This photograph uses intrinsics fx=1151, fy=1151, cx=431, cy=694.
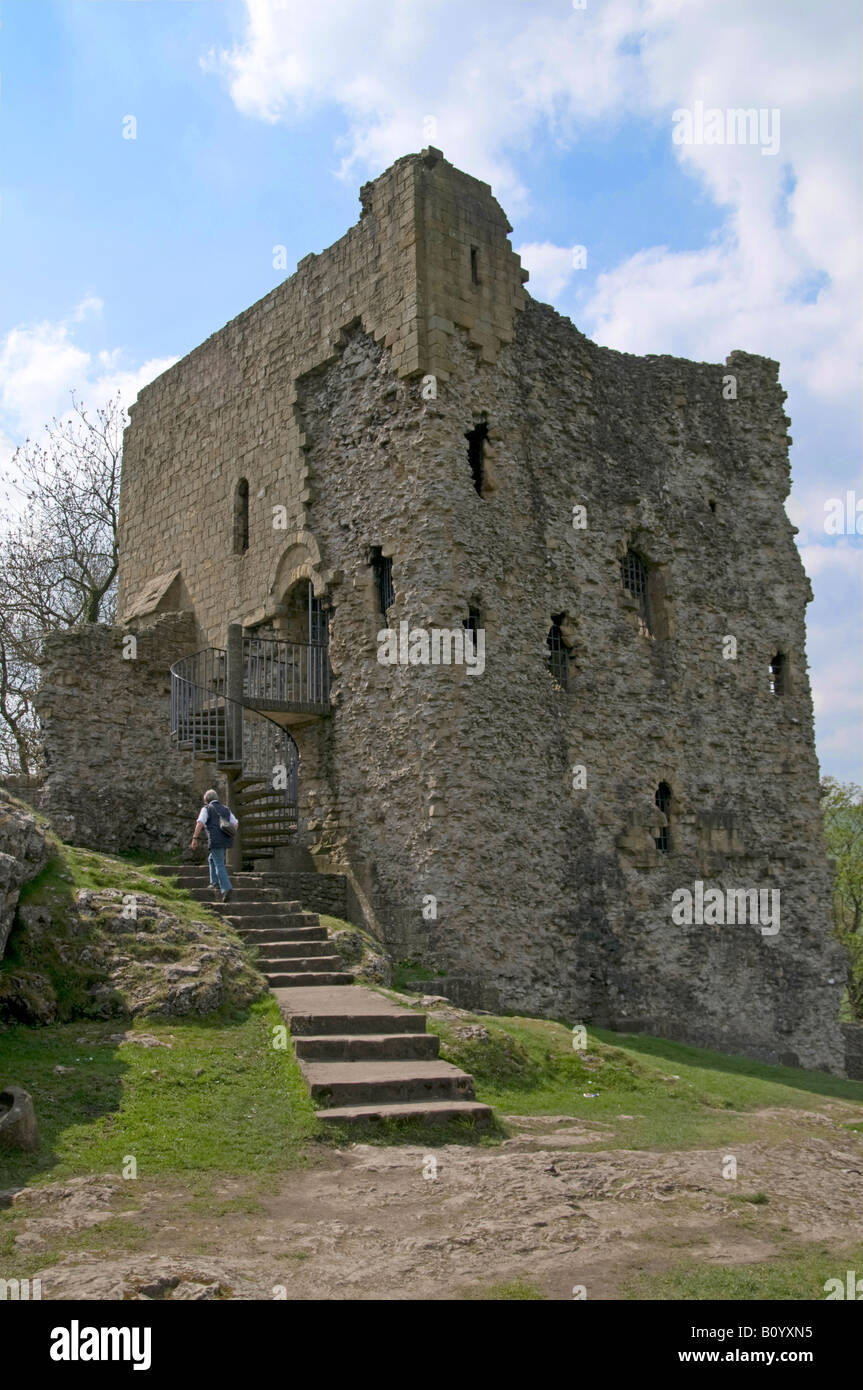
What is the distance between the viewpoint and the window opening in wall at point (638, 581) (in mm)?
17531

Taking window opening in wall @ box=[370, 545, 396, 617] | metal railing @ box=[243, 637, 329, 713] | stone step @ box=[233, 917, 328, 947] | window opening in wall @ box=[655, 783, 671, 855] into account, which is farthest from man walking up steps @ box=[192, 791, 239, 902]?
window opening in wall @ box=[655, 783, 671, 855]

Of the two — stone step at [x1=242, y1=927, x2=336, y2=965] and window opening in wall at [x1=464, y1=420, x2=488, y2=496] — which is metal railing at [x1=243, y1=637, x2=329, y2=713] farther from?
stone step at [x1=242, y1=927, x2=336, y2=965]

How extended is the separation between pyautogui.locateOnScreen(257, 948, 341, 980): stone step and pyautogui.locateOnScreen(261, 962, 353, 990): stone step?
0.13 feet

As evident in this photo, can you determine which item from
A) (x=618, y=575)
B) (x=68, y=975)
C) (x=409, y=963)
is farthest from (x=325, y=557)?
(x=68, y=975)

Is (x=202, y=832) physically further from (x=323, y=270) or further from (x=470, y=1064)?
(x=323, y=270)

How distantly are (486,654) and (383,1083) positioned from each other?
23.6 ft

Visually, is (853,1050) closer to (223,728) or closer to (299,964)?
(299,964)

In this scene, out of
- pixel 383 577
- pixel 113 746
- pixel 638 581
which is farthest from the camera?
pixel 638 581

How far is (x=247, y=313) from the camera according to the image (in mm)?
19047

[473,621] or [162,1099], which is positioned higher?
[473,621]

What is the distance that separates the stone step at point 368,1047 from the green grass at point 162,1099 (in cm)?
18

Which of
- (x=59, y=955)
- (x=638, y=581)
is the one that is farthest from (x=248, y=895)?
(x=638, y=581)

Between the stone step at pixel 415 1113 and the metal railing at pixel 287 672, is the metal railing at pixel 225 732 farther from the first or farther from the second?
the stone step at pixel 415 1113

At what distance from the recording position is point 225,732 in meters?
15.4
